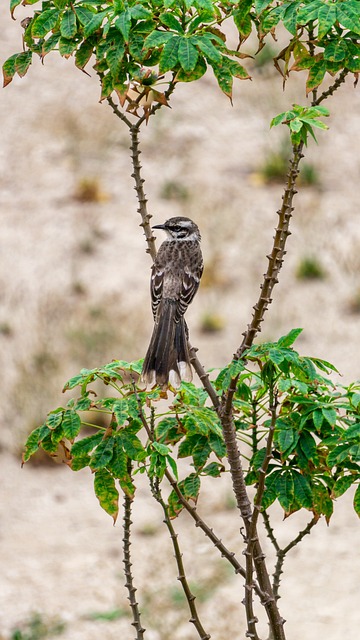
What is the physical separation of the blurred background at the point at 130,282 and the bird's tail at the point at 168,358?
157 inches

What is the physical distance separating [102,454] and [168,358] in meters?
0.85

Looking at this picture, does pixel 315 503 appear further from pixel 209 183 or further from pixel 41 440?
pixel 209 183

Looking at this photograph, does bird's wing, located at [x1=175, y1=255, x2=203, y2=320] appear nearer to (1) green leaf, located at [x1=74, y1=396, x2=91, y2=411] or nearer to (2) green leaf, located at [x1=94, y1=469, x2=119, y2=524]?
(1) green leaf, located at [x1=74, y1=396, x2=91, y2=411]

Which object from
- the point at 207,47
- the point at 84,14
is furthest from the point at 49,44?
the point at 207,47

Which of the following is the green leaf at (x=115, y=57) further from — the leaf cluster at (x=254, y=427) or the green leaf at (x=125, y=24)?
the leaf cluster at (x=254, y=427)

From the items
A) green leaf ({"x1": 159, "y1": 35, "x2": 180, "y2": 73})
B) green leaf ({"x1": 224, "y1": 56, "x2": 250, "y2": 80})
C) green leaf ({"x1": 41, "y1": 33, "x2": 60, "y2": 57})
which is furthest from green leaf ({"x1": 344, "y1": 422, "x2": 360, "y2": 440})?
green leaf ({"x1": 41, "y1": 33, "x2": 60, "y2": 57})

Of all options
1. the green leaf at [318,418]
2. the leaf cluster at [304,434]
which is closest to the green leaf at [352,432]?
the leaf cluster at [304,434]

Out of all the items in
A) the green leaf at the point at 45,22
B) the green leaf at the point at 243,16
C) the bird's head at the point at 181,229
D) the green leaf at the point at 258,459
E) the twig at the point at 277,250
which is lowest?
the green leaf at the point at 258,459

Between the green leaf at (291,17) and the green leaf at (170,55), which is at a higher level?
the green leaf at (291,17)

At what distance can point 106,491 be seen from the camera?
13.3 feet

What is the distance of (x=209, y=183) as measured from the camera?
16.6m

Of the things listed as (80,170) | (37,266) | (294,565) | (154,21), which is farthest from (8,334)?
(154,21)

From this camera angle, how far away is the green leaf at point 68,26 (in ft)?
12.8

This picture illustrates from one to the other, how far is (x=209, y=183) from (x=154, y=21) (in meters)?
12.8
